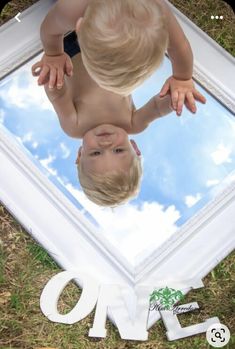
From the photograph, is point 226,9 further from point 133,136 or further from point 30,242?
point 30,242

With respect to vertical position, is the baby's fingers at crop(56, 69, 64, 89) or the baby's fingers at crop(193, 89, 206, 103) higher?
the baby's fingers at crop(56, 69, 64, 89)

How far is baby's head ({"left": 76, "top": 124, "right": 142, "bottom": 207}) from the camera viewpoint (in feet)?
2.88

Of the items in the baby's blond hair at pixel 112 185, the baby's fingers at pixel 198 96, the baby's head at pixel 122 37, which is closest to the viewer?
the baby's head at pixel 122 37

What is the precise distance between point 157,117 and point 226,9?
0.65 feet

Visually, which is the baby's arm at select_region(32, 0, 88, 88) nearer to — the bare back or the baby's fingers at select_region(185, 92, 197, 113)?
the bare back

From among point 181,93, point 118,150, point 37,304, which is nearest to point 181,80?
point 181,93

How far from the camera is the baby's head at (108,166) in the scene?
88cm

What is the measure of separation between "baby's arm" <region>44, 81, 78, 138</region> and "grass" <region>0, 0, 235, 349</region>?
4.7 inches

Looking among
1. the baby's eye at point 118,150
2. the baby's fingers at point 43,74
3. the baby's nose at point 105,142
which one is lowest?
the baby's eye at point 118,150

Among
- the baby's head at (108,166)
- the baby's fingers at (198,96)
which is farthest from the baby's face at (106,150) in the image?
the baby's fingers at (198,96)

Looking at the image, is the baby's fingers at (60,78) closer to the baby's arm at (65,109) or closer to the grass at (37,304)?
the baby's arm at (65,109)

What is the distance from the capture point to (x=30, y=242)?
924 mm

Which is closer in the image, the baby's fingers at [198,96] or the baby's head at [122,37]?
the baby's head at [122,37]

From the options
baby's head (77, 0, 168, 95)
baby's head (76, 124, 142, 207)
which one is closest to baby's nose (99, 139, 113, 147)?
baby's head (76, 124, 142, 207)
